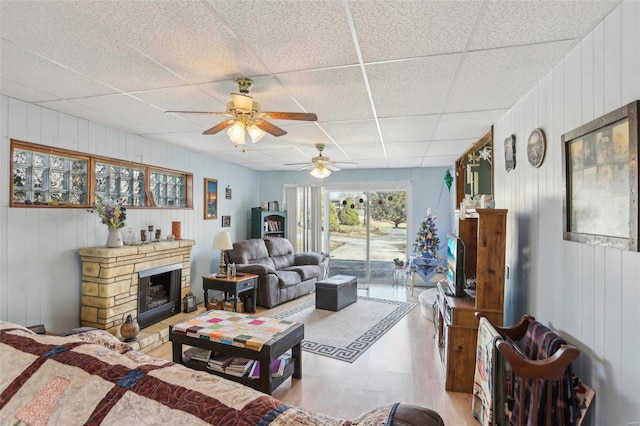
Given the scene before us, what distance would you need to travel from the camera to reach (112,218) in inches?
136

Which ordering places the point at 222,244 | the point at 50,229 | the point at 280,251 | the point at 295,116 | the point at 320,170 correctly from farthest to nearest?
the point at 280,251
the point at 222,244
the point at 320,170
the point at 50,229
the point at 295,116

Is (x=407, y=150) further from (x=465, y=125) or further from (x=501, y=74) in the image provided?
(x=501, y=74)

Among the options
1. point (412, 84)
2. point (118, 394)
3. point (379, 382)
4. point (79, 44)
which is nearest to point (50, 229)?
point (79, 44)

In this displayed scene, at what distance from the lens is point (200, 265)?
5305mm

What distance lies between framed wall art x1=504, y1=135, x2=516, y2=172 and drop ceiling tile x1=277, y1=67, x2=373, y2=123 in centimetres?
123

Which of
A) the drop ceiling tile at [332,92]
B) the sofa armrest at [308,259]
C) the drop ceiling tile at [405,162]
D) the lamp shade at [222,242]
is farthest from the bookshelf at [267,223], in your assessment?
the drop ceiling tile at [332,92]

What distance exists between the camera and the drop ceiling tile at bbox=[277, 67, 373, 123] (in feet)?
7.14

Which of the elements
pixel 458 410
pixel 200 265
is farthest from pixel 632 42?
pixel 200 265

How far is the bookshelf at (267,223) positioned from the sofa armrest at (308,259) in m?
0.81

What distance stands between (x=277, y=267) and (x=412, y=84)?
446cm

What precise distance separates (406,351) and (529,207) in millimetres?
1937

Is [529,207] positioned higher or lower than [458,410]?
higher

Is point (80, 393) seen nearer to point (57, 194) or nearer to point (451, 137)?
point (57, 194)

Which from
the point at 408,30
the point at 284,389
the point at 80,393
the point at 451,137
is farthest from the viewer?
the point at 451,137
